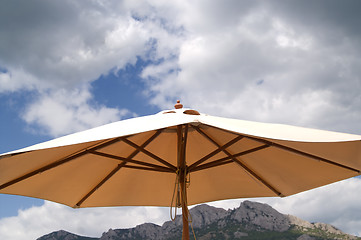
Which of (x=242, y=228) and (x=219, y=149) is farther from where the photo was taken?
(x=242, y=228)

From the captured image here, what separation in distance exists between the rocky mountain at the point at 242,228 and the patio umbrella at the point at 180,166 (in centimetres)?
9887

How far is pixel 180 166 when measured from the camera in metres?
4.91

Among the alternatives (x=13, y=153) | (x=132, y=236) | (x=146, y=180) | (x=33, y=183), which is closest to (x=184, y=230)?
(x=146, y=180)

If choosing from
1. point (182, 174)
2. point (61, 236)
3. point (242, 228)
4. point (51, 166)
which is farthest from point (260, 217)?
point (51, 166)

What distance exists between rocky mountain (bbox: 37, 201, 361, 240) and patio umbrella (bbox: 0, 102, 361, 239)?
9887 centimetres

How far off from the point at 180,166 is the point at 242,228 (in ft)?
352

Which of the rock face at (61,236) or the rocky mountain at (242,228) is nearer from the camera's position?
the rocky mountain at (242,228)

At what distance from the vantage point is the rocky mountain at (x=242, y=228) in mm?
102875

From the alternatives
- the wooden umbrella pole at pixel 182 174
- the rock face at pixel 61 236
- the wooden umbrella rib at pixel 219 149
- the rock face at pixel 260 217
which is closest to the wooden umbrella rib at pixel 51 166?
the wooden umbrella pole at pixel 182 174

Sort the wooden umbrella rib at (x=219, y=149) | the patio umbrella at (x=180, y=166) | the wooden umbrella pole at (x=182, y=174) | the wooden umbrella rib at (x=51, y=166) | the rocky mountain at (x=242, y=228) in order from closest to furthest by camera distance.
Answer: the patio umbrella at (x=180, y=166)
the wooden umbrella rib at (x=51, y=166)
the wooden umbrella rib at (x=219, y=149)
the wooden umbrella pole at (x=182, y=174)
the rocky mountain at (x=242, y=228)

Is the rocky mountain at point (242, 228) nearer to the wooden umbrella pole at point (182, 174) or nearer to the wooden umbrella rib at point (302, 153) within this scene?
the wooden umbrella pole at point (182, 174)

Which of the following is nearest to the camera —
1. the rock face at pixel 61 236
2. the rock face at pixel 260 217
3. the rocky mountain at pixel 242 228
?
the rocky mountain at pixel 242 228

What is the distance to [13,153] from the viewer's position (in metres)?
3.10

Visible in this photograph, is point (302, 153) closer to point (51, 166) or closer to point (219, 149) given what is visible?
point (219, 149)
